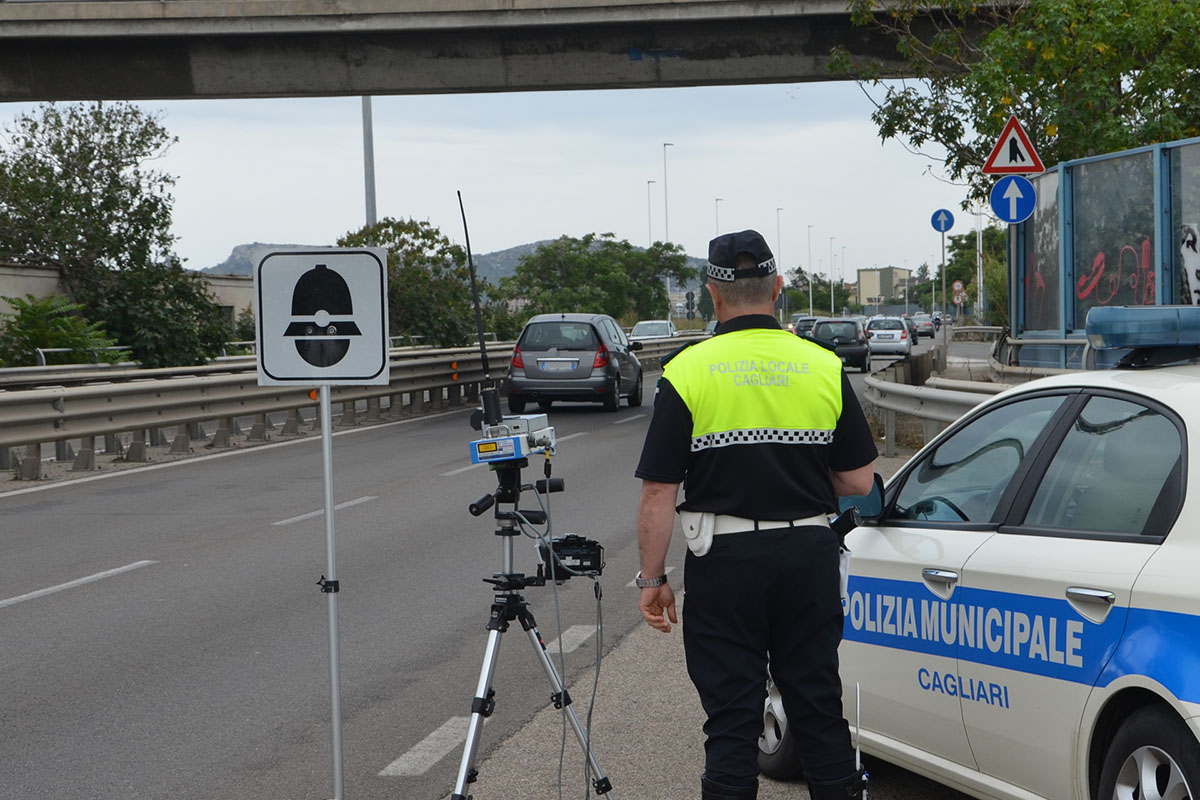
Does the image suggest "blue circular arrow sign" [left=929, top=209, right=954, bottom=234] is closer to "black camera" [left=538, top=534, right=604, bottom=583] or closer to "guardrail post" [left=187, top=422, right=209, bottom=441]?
"guardrail post" [left=187, top=422, right=209, bottom=441]

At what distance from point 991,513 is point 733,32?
20.1 m

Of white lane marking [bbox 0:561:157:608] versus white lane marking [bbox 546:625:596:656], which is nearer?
white lane marking [bbox 546:625:596:656]

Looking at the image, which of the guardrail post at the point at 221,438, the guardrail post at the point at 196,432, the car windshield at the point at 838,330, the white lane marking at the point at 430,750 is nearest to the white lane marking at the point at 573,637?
the white lane marking at the point at 430,750

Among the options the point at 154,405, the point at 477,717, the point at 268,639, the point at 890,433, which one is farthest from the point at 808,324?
the point at 477,717

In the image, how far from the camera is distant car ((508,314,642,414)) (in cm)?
2412

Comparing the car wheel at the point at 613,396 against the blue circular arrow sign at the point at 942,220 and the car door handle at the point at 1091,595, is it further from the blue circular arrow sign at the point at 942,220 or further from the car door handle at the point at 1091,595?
the car door handle at the point at 1091,595

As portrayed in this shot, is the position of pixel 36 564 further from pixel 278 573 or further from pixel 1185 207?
pixel 1185 207

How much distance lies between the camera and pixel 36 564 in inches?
402

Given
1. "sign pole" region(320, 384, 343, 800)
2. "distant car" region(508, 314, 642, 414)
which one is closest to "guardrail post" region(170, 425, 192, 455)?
"distant car" region(508, 314, 642, 414)

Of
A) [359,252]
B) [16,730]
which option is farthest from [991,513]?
[16,730]

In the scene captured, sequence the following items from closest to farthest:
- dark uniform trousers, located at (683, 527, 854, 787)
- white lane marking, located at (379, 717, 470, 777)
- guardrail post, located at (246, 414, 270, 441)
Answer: dark uniform trousers, located at (683, 527, 854, 787)
white lane marking, located at (379, 717, 470, 777)
guardrail post, located at (246, 414, 270, 441)

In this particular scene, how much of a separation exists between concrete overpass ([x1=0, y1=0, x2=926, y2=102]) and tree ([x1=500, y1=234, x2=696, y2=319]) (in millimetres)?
44268

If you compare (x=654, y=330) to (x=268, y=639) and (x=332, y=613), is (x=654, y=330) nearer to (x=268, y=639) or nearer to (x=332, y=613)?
(x=268, y=639)

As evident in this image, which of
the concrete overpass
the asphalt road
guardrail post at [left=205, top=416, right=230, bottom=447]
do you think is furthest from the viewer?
the concrete overpass
